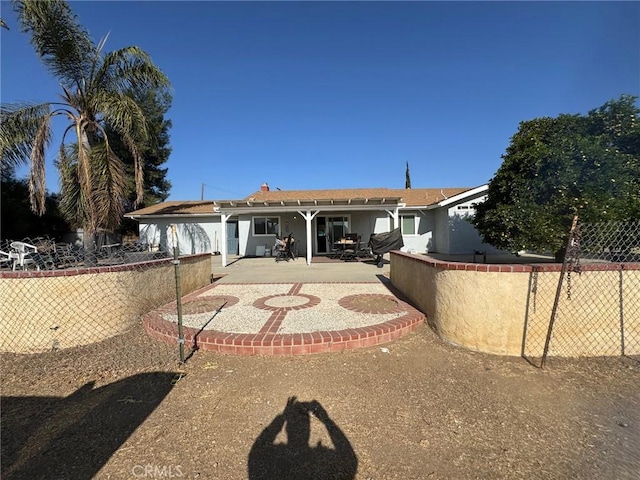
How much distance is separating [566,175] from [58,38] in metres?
13.3

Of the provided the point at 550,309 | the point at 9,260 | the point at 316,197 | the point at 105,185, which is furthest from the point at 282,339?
the point at 316,197

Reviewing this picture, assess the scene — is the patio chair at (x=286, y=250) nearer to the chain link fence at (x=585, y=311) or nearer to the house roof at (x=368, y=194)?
the house roof at (x=368, y=194)

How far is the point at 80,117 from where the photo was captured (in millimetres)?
8656

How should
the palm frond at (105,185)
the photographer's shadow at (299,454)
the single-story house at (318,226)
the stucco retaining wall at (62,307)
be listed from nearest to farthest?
the photographer's shadow at (299,454) → the stucco retaining wall at (62,307) → the palm frond at (105,185) → the single-story house at (318,226)

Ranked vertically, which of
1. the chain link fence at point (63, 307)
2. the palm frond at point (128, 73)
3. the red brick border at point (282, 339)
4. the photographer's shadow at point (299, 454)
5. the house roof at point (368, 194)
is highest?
the palm frond at point (128, 73)

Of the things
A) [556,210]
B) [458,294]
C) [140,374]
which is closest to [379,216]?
[556,210]

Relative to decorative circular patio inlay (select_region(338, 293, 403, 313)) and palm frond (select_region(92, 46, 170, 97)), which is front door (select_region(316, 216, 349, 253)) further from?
decorative circular patio inlay (select_region(338, 293, 403, 313))

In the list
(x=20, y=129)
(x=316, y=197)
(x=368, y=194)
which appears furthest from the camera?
(x=368, y=194)

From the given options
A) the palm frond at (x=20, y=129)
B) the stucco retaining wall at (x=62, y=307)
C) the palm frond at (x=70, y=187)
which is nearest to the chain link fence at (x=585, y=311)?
the stucco retaining wall at (x=62, y=307)

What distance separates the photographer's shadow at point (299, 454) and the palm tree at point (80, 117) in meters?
8.63

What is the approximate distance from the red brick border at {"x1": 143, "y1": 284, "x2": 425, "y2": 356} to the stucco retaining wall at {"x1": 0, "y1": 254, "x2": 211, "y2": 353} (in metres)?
0.56

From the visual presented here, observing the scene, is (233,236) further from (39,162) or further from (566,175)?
(566,175)

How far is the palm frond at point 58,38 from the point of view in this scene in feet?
25.3

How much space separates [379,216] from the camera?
55.3ft
